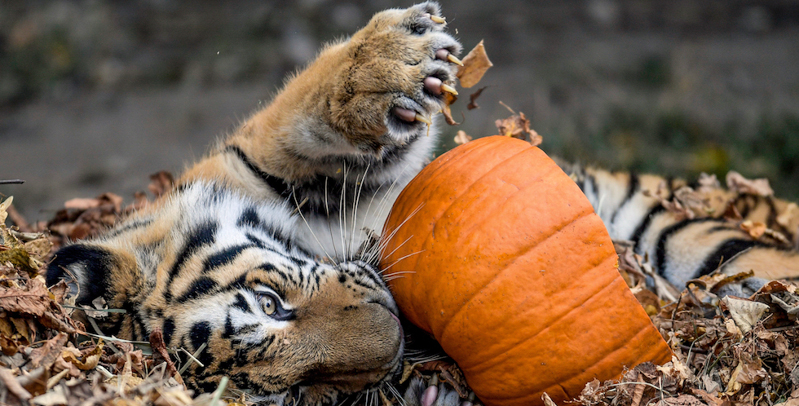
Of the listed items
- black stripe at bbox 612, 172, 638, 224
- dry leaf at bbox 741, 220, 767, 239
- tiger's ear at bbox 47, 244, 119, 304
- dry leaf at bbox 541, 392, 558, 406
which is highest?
tiger's ear at bbox 47, 244, 119, 304

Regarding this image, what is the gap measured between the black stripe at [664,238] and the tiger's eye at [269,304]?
1.61 m

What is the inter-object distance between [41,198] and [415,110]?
3966 mm

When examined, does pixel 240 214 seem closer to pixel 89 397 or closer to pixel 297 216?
pixel 297 216

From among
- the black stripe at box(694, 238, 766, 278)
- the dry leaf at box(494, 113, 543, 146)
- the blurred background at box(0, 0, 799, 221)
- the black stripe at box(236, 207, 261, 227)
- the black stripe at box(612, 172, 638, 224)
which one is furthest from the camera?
the blurred background at box(0, 0, 799, 221)

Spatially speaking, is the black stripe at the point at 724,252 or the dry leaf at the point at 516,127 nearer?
the dry leaf at the point at 516,127

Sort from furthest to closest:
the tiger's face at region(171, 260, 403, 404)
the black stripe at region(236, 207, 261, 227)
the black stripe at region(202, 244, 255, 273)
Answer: the black stripe at region(236, 207, 261, 227) → the black stripe at region(202, 244, 255, 273) → the tiger's face at region(171, 260, 403, 404)

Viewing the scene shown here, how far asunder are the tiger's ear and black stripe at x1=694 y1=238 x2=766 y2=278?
2120 mm

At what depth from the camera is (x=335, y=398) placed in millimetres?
1720

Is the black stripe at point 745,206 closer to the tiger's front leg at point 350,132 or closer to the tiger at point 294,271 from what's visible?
the tiger's front leg at point 350,132

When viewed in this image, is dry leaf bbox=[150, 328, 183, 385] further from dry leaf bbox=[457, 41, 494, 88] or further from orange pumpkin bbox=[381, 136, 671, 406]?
dry leaf bbox=[457, 41, 494, 88]

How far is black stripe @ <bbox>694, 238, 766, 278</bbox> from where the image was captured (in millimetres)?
2258

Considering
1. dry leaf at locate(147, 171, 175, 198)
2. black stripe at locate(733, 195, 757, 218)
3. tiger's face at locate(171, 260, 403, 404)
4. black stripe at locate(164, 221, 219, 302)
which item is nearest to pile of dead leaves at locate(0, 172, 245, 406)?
tiger's face at locate(171, 260, 403, 404)

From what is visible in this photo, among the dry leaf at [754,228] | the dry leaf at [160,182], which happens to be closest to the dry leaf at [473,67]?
the dry leaf at [754,228]

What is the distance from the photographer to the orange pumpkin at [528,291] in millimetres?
1500
